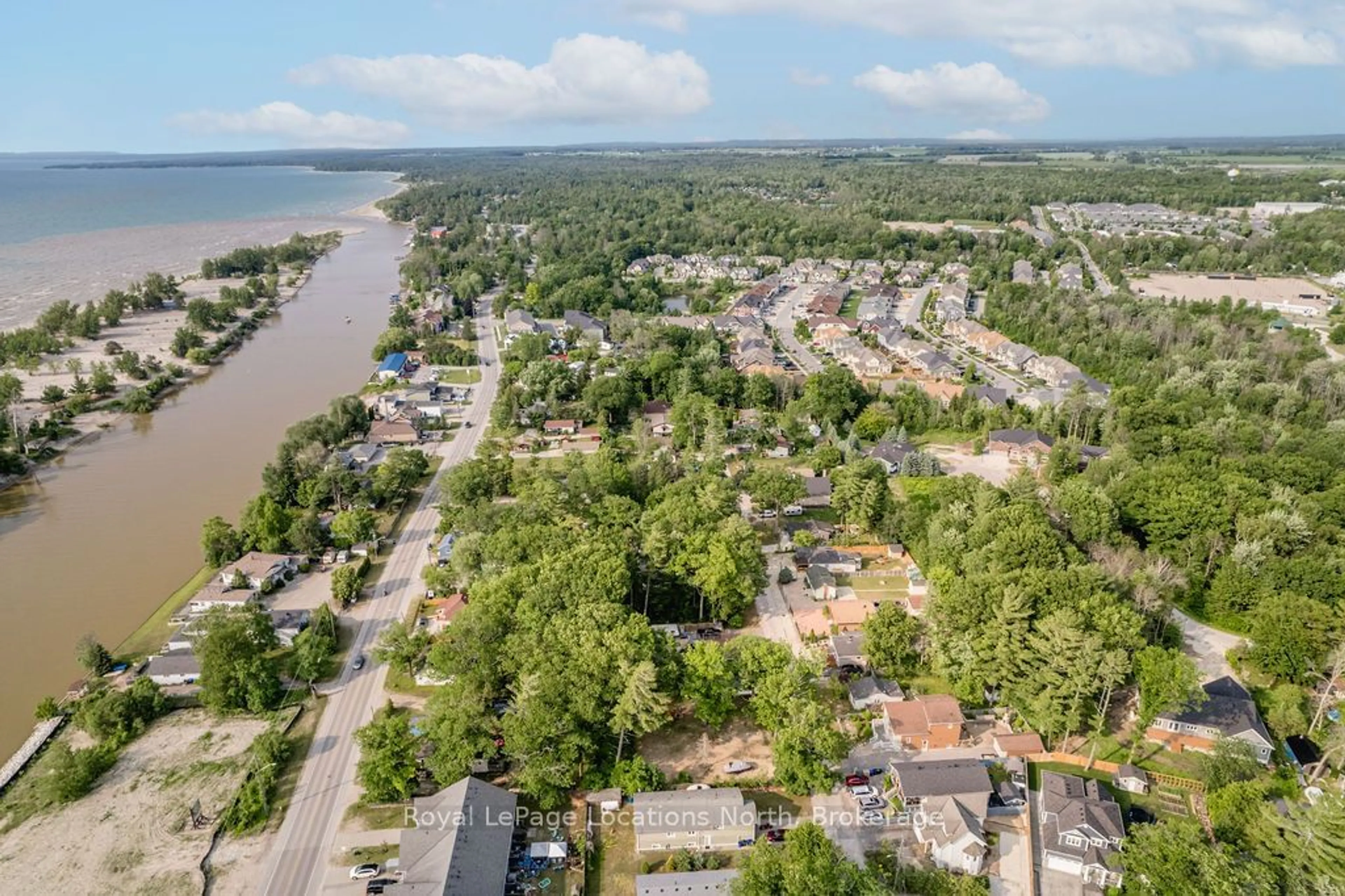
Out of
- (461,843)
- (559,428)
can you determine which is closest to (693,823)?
(461,843)

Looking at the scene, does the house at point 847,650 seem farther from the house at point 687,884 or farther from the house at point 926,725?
the house at point 687,884

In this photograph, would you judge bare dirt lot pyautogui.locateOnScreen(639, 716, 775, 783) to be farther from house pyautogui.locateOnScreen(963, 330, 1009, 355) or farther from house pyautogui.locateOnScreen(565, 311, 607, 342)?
house pyautogui.locateOnScreen(963, 330, 1009, 355)

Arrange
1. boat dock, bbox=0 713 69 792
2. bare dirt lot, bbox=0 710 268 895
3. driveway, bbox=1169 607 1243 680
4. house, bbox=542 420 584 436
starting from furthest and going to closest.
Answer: house, bbox=542 420 584 436
driveway, bbox=1169 607 1243 680
boat dock, bbox=0 713 69 792
bare dirt lot, bbox=0 710 268 895

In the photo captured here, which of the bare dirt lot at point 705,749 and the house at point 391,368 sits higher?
the house at point 391,368

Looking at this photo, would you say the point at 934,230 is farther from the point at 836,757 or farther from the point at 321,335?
the point at 836,757

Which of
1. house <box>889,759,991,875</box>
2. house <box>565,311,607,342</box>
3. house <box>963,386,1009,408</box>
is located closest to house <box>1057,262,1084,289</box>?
house <box>963,386,1009,408</box>

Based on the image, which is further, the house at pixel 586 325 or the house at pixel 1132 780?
the house at pixel 586 325

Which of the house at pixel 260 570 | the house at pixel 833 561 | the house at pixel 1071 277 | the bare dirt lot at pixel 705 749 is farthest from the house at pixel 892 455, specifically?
the house at pixel 1071 277
